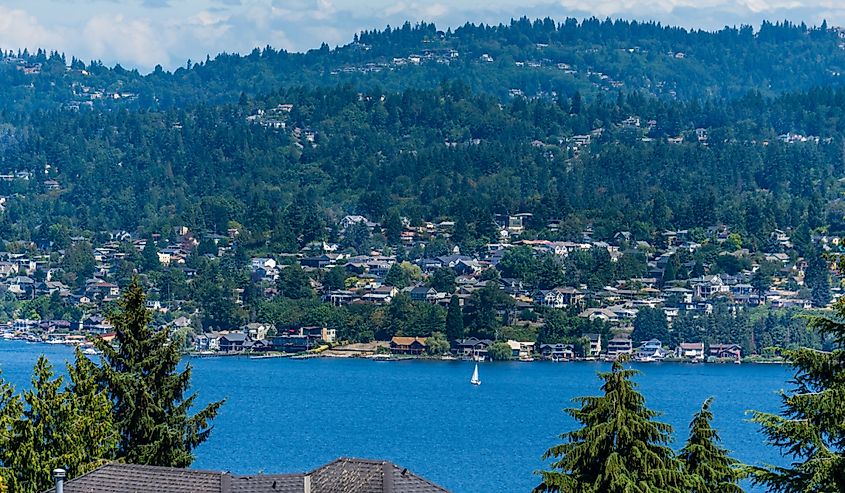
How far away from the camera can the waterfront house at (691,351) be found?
82094mm

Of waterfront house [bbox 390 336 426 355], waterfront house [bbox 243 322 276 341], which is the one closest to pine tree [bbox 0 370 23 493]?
waterfront house [bbox 390 336 426 355]

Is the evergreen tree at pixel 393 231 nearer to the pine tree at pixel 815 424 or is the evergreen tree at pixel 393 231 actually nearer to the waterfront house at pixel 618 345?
the waterfront house at pixel 618 345

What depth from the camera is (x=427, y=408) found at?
60.2 meters

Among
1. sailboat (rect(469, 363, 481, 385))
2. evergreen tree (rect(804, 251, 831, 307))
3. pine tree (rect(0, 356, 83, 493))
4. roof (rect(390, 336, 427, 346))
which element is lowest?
pine tree (rect(0, 356, 83, 493))

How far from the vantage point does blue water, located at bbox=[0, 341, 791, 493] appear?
44906mm

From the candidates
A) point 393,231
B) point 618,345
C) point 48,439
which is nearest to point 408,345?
point 618,345

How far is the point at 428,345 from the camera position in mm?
81500

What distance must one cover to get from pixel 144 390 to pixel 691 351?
6710 centimetres

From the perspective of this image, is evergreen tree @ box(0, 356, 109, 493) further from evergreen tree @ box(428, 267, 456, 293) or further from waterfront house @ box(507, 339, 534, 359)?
evergreen tree @ box(428, 267, 456, 293)

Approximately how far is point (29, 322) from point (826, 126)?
2594 inches

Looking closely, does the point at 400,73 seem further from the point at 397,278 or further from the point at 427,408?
Result: the point at 427,408

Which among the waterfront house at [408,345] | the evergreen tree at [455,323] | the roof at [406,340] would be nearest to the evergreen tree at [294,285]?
the roof at [406,340]

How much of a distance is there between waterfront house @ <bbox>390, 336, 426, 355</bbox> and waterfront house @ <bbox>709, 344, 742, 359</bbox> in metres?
12.8

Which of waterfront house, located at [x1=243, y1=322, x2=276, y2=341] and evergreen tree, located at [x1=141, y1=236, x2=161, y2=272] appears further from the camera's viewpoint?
evergreen tree, located at [x1=141, y1=236, x2=161, y2=272]
